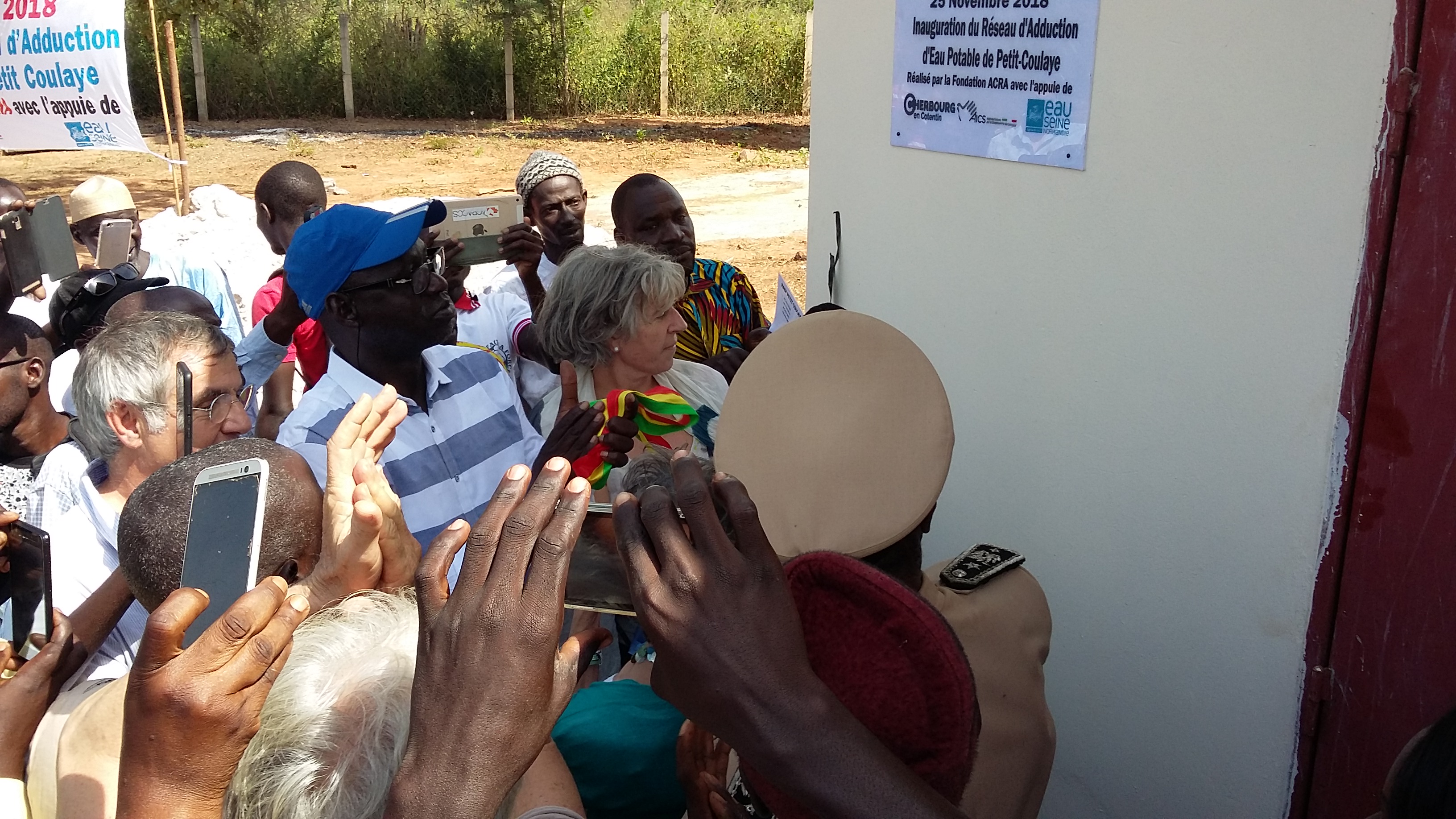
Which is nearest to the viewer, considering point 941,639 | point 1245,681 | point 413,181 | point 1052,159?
point 941,639

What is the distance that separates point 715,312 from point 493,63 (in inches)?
847

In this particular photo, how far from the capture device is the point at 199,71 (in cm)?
2117

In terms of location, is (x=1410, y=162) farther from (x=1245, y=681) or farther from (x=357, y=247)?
(x=357, y=247)

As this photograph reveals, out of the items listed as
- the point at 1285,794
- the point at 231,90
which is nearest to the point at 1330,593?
the point at 1285,794

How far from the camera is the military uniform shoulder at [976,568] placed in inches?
70.9

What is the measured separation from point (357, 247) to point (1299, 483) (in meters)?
2.48

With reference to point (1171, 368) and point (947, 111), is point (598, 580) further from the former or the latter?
point (947, 111)

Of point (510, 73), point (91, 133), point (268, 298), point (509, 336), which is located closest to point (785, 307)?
point (509, 336)

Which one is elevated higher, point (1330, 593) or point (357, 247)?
point (357, 247)

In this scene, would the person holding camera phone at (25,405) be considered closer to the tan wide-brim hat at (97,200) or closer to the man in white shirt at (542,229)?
the man in white shirt at (542,229)

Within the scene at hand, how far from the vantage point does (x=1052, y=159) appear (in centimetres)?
285

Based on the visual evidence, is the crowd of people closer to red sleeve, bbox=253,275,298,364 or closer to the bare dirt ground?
red sleeve, bbox=253,275,298,364

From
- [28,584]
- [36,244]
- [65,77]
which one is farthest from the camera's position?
[65,77]

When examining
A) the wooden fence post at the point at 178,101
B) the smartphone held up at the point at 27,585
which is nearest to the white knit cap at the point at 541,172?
the smartphone held up at the point at 27,585
